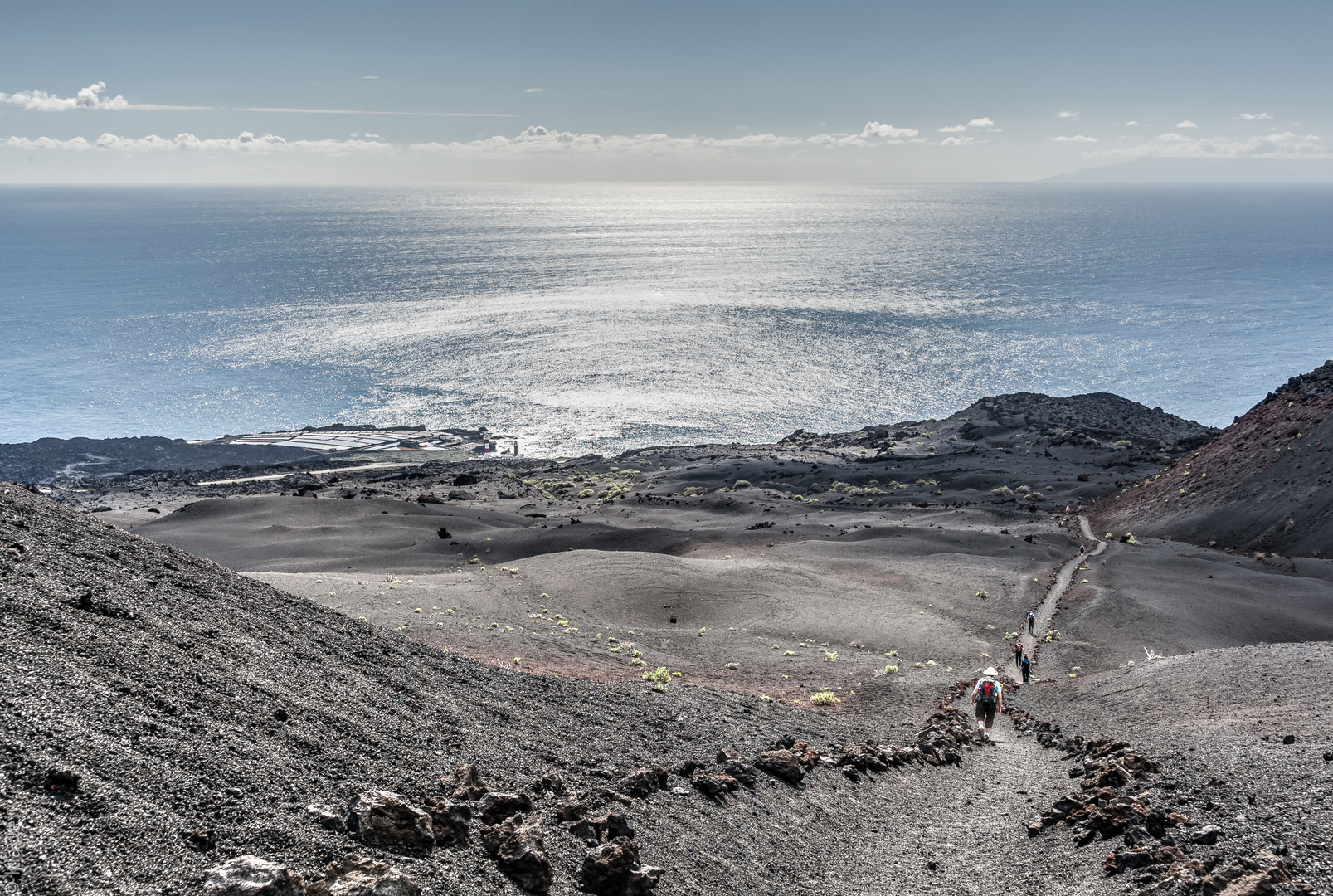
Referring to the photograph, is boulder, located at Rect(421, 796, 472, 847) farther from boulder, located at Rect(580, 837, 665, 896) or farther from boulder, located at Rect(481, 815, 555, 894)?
boulder, located at Rect(580, 837, 665, 896)

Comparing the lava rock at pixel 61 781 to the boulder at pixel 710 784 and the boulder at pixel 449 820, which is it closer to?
the boulder at pixel 449 820

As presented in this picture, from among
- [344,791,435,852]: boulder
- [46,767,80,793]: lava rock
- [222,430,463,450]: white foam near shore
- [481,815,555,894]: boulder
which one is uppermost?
[46,767,80,793]: lava rock

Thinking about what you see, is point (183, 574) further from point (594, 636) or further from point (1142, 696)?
point (1142, 696)

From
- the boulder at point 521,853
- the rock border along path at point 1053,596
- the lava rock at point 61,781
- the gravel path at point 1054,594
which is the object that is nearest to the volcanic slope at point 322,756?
the lava rock at point 61,781

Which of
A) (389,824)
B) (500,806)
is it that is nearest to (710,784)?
(500,806)

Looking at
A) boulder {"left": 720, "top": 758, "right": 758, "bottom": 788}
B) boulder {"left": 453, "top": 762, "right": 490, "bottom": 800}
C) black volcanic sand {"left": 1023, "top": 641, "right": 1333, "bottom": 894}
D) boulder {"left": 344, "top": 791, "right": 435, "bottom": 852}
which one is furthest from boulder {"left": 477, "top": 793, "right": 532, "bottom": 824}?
black volcanic sand {"left": 1023, "top": 641, "right": 1333, "bottom": 894}

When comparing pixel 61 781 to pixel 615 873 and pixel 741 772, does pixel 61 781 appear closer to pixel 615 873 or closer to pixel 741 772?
pixel 615 873
